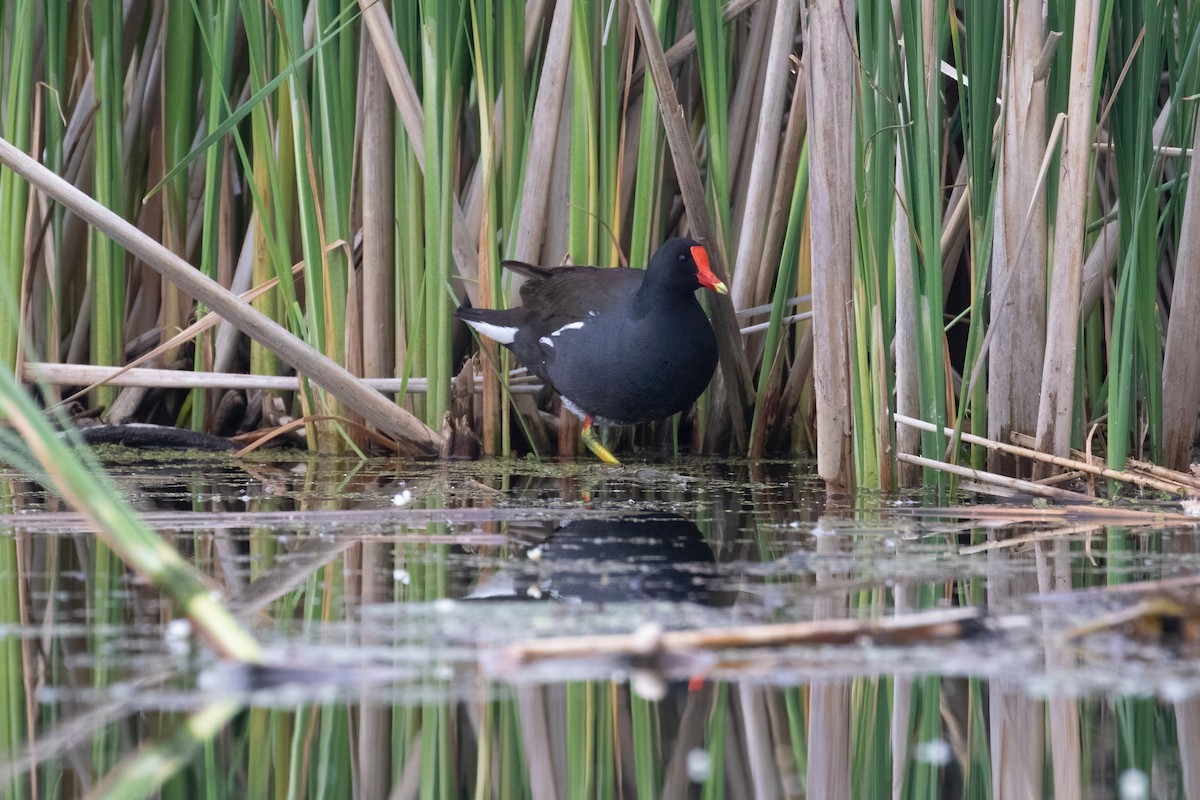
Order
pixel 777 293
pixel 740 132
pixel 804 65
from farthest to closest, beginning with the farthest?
pixel 740 132
pixel 777 293
pixel 804 65

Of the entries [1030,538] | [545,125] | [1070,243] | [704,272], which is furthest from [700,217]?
[1030,538]

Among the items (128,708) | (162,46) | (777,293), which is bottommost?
(128,708)

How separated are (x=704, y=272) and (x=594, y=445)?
24.7 inches

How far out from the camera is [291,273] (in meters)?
3.90

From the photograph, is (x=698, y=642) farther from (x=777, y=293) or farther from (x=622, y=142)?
(x=622, y=142)

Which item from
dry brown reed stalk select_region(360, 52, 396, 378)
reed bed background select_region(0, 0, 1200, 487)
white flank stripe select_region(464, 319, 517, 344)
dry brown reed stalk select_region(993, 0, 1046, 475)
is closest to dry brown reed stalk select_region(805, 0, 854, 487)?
reed bed background select_region(0, 0, 1200, 487)

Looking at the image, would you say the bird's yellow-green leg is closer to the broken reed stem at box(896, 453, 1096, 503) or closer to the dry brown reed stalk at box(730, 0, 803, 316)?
the dry brown reed stalk at box(730, 0, 803, 316)

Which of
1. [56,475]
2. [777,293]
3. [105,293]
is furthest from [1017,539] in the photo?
[105,293]

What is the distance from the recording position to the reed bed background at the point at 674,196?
9.98 feet

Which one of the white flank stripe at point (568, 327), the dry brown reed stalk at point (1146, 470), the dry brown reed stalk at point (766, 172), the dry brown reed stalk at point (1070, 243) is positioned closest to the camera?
the dry brown reed stalk at point (1070, 243)

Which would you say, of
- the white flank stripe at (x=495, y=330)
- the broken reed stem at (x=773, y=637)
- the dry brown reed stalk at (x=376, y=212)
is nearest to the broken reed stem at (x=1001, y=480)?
the broken reed stem at (x=773, y=637)

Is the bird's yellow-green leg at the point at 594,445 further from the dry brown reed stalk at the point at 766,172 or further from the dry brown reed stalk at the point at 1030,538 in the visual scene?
the dry brown reed stalk at the point at 1030,538

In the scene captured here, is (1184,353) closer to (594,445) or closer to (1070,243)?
(1070,243)

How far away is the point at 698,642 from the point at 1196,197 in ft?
7.03
